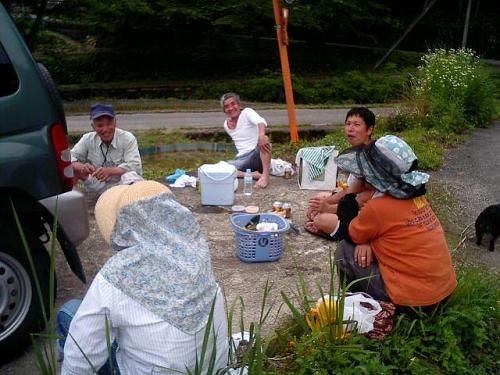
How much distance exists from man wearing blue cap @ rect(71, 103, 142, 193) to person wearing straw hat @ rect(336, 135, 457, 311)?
2757mm

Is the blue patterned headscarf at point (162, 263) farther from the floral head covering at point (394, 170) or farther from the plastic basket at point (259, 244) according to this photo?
the plastic basket at point (259, 244)

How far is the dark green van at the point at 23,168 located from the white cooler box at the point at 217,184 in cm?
240

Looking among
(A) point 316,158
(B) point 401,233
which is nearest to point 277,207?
(A) point 316,158

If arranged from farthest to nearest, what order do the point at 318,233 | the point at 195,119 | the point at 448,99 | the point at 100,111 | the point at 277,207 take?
the point at 195,119, the point at 448,99, the point at 277,207, the point at 100,111, the point at 318,233

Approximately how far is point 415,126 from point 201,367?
772cm

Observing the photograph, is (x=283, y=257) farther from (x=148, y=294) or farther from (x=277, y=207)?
(x=148, y=294)

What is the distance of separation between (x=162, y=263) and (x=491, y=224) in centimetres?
357

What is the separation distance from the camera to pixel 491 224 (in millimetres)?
4559

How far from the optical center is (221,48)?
26.6m

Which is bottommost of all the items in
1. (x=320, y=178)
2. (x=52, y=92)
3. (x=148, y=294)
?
(x=320, y=178)

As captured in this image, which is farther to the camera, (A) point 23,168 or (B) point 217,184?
(B) point 217,184

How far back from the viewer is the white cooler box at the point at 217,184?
531 cm

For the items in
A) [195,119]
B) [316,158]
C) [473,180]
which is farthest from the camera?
[195,119]

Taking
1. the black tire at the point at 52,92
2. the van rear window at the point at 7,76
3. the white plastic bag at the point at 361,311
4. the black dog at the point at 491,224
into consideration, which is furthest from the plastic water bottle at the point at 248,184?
the van rear window at the point at 7,76
